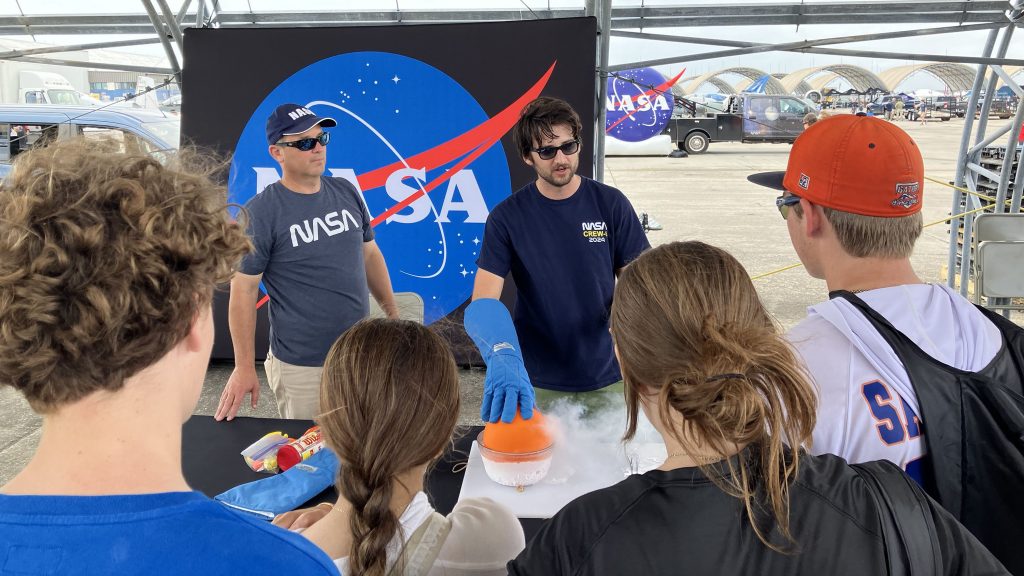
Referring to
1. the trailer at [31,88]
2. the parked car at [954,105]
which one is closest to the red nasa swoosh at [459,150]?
the trailer at [31,88]

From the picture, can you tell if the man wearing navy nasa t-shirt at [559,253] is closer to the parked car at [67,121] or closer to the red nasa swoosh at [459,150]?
the red nasa swoosh at [459,150]

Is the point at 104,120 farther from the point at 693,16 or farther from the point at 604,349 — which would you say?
the point at 604,349

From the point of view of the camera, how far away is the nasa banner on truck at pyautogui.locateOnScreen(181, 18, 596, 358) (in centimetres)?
407

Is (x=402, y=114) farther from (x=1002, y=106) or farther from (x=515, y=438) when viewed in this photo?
(x=1002, y=106)

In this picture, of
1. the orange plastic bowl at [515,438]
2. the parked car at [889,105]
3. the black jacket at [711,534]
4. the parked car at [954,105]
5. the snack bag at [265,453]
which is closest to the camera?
the black jacket at [711,534]

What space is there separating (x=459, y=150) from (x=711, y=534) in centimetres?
354

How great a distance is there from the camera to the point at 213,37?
167 inches

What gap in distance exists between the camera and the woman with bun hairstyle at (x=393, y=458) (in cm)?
111

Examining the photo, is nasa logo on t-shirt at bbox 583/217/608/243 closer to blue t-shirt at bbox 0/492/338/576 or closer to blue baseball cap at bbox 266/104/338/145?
blue baseball cap at bbox 266/104/338/145

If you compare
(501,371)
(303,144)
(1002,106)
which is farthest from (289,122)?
(1002,106)

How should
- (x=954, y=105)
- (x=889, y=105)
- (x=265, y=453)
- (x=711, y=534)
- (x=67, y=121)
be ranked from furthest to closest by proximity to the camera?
(x=954, y=105) < (x=889, y=105) < (x=67, y=121) < (x=265, y=453) < (x=711, y=534)

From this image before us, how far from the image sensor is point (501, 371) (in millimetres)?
1656

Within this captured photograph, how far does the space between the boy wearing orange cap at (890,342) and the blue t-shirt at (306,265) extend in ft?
5.87

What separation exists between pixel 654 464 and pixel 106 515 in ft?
4.29
